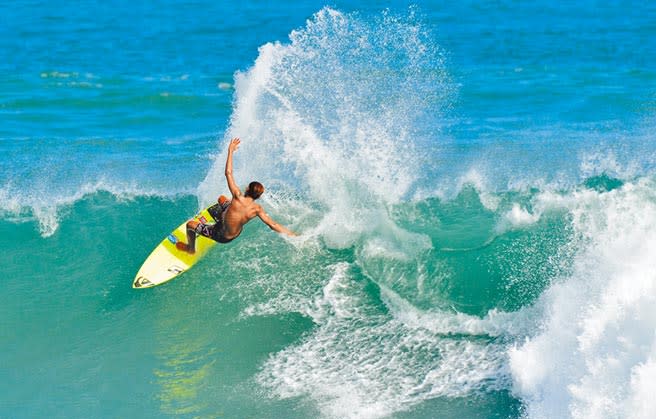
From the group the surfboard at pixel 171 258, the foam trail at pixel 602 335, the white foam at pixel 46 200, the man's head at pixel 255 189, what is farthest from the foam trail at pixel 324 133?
the foam trail at pixel 602 335

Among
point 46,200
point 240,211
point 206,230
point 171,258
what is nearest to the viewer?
point 240,211

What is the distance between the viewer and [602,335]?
28.2 ft

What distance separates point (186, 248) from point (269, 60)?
3.70 meters

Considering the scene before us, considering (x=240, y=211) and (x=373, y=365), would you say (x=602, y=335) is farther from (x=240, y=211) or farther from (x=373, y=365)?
(x=240, y=211)

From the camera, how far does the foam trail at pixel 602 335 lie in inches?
314

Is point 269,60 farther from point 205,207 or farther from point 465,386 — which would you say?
point 465,386

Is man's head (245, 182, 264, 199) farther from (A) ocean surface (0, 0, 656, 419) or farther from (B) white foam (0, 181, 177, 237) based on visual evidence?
(B) white foam (0, 181, 177, 237)

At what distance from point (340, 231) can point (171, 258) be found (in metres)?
2.48

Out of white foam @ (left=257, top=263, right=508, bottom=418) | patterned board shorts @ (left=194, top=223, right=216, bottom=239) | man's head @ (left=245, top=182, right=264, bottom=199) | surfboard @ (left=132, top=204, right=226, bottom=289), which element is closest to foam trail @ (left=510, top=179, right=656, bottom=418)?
white foam @ (left=257, top=263, right=508, bottom=418)

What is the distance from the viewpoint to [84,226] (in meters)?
13.3

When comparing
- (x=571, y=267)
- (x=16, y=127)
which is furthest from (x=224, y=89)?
(x=571, y=267)

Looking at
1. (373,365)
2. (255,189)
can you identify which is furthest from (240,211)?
(373,365)

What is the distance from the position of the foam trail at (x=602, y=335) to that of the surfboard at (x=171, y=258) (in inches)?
186

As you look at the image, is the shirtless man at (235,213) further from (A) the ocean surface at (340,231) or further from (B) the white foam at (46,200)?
(B) the white foam at (46,200)
